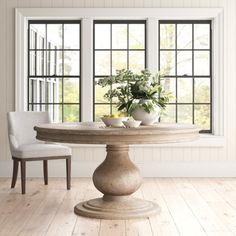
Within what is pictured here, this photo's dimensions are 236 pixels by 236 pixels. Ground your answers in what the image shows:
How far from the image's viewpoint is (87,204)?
4.86 m

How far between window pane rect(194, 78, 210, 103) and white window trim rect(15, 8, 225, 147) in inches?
6.9

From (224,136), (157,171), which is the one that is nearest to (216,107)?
(224,136)

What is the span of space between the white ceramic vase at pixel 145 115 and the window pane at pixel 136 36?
7.73 ft

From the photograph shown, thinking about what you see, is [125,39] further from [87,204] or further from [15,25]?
[87,204]

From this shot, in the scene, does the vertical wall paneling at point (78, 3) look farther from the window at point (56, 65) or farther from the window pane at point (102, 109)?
the window pane at point (102, 109)

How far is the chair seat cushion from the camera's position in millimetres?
5742

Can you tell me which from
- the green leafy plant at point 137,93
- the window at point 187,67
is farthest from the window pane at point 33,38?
the green leafy plant at point 137,93

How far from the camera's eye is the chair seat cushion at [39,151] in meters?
5.74

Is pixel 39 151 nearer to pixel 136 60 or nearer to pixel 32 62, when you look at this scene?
pixel 32 62

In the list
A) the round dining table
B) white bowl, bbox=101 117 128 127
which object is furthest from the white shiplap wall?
white bowl, bbox=101 117 128 127

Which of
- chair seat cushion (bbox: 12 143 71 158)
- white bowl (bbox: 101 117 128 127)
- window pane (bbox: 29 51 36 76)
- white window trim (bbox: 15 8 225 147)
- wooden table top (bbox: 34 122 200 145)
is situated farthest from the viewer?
window pane (bbox: 29 51 36 76)

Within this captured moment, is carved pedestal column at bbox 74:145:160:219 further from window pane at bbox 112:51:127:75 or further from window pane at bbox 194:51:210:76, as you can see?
window pane at bbox 194:51:210:76

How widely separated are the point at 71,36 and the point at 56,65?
431 mm

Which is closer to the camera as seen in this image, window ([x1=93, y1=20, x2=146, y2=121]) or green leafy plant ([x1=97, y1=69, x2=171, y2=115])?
green leafy plant ([x1=97, y1=69, x2=171, y2=115])
